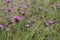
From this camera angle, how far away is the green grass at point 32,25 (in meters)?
2.34

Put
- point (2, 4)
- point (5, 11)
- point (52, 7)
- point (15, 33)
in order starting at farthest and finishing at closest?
point (52, 7)
point (2, 4)
point (5, 11)
point (15, 33)

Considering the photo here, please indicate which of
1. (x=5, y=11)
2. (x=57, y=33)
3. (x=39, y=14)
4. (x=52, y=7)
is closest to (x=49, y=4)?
(x=52, y=7)

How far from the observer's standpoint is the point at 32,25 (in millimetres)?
2527

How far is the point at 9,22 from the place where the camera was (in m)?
2.47

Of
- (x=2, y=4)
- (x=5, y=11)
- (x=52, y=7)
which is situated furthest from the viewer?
(x=52, y=7)

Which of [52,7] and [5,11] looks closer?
[5,11]

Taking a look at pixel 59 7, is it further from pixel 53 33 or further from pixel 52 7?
pixel 53 33

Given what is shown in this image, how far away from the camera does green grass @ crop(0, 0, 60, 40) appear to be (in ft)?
7.69

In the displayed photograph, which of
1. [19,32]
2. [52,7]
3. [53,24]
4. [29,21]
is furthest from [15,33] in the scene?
[52,7]

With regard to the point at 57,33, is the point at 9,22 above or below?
above

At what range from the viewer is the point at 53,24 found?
2566mm

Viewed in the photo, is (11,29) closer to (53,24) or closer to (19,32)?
(19,32)

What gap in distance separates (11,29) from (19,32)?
90 millimetres

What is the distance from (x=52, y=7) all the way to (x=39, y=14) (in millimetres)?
288
